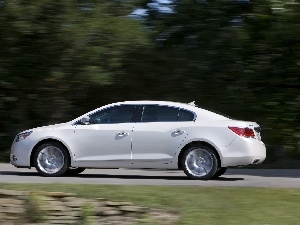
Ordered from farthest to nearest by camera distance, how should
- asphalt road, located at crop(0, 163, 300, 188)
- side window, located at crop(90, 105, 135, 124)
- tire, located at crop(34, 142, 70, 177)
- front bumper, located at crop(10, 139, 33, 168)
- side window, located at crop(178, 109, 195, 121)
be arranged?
front bumper, located at crop(10, 139, 33, 168), tire, located at crop(34, 142, 70, 177), side window, located at crop(90, 105, 135, 124), side window, located at crop(178, 109, 195, 121), asphalt road, located at crop(0, 163, 300, 188)

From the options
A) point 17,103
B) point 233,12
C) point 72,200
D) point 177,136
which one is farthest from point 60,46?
point 72,200

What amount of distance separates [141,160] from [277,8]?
8.00m

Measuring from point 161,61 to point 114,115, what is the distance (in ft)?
27.1

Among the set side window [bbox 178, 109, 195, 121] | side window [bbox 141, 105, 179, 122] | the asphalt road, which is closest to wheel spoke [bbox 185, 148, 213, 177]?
the asphalt road

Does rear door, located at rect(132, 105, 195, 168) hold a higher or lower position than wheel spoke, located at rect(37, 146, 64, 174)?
higher

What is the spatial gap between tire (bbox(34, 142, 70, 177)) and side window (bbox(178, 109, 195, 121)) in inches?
90.9

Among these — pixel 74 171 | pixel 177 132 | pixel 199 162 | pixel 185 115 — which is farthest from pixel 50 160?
pixel 199 162

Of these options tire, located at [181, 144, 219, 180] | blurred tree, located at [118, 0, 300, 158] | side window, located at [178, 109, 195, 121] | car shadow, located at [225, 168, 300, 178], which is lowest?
car shadow, located at [225, 168, 300, 178]

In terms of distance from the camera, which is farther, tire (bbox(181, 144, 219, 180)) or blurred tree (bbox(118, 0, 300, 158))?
blurred tree (bbox(118, 0, 300, 158))

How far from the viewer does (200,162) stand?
1616 cm

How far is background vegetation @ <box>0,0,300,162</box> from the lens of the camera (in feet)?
75.6

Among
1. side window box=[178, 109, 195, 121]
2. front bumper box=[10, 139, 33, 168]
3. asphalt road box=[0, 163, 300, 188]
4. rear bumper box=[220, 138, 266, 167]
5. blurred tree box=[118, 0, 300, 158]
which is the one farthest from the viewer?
blurred tree box=[118, 0, 300, 158]

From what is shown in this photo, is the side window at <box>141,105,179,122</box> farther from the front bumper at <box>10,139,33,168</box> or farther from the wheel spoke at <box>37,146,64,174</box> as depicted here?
the front bumper at <box>10,139,33,168</box>

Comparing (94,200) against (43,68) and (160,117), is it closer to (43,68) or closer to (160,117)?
(160,117)
